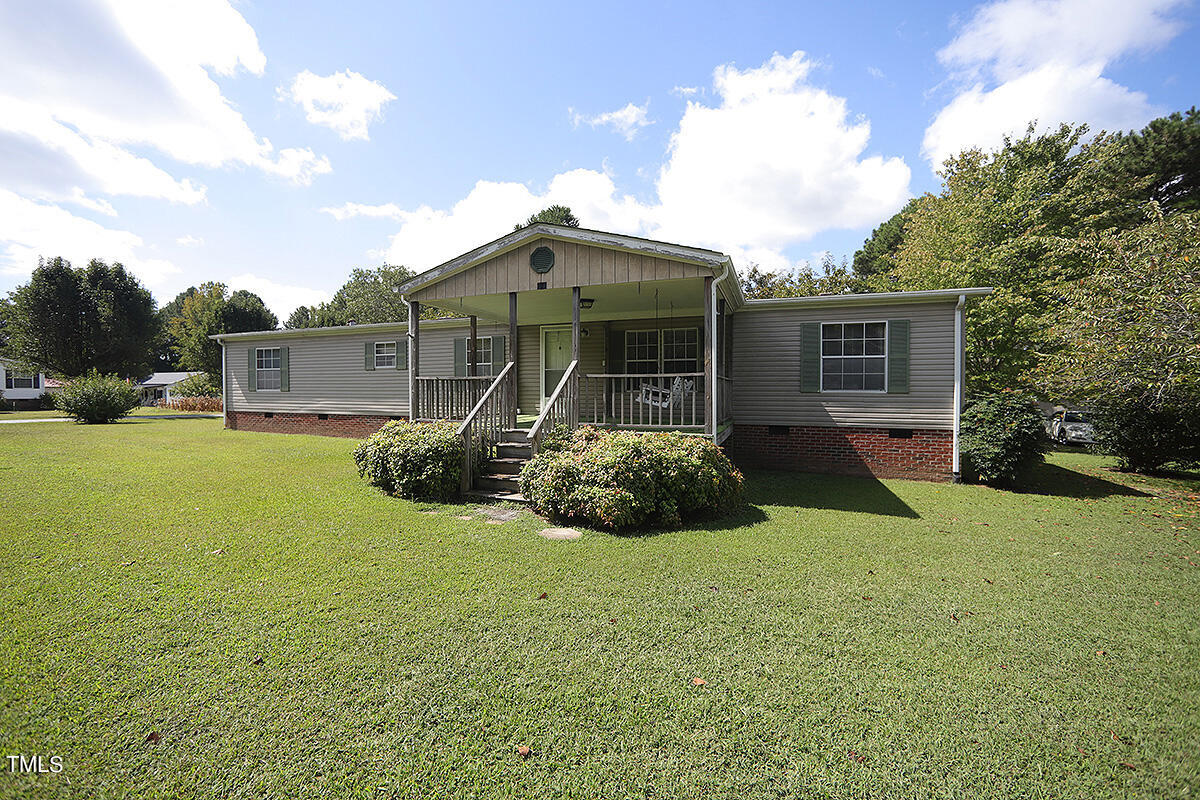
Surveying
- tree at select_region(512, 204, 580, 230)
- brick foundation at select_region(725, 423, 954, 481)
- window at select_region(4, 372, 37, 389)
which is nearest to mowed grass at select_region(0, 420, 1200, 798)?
brick foundation at select_region(725, 423, 954, 481)

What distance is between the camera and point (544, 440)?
714 cm

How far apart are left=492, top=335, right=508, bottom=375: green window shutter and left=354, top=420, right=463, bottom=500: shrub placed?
18.4ft

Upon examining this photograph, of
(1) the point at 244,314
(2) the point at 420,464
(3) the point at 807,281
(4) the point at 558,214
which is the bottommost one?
(2) the point at 420,464

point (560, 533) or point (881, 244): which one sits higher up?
point (881, 244)

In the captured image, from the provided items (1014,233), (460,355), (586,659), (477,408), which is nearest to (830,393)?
(477,408)

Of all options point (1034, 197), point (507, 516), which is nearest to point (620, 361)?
point (507, 516)

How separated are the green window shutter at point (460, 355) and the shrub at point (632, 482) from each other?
742cm

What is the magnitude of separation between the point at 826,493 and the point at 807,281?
792 inches

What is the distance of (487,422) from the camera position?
764cm

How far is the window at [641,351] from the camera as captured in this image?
1121 cm

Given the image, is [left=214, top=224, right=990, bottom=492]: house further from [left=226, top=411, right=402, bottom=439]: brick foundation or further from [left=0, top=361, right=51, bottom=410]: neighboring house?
[left=0, top=361, right=51, bottom=410]: neighboring house

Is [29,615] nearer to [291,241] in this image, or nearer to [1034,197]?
[291,241]

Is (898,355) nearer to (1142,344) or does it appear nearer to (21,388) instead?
(1142,344)

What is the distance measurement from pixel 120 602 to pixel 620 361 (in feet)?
29.8
